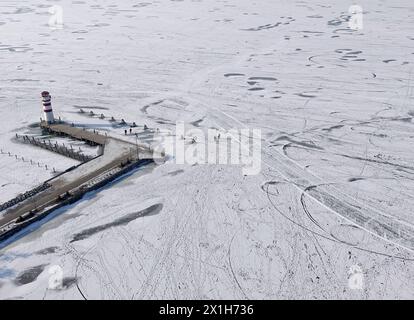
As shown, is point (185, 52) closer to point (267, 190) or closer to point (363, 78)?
point (363, 78)

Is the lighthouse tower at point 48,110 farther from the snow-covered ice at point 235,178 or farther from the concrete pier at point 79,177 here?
the snow-covered ice at point 235,178

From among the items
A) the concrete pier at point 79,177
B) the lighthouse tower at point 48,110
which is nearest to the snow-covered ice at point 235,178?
the concrete pier at point 79,177

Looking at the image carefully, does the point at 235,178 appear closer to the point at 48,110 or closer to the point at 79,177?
the point at 79,177

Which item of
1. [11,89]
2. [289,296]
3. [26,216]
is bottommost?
[289,296]

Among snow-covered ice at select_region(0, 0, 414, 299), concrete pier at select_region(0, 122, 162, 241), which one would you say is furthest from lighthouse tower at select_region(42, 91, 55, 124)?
snow-covered ice at select_region(0, 0, 414, 299)

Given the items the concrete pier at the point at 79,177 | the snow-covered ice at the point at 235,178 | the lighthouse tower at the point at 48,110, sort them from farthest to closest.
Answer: the lighthouse tower at the point at 48,110 → the concrete pier at the point at 79,177 → the snow-covered ice at the point at 235,178

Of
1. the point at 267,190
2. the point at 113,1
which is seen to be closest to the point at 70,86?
the point at 267,190

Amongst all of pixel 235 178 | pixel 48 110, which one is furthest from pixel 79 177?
pixel 48 110

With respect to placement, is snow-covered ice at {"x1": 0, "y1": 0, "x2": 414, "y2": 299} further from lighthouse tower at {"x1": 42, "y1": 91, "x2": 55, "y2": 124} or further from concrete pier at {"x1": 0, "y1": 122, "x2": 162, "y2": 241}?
lighthouse tower at {"x1": 42, "y1": 91, "x2": 55, "y2": 124}

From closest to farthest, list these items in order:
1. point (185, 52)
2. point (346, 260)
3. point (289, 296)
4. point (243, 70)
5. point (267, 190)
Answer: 1. point (289, 296)
2. point (346, 260)
3. point (267, 190)
4. point (243, 70)
5. point (185, 52)
